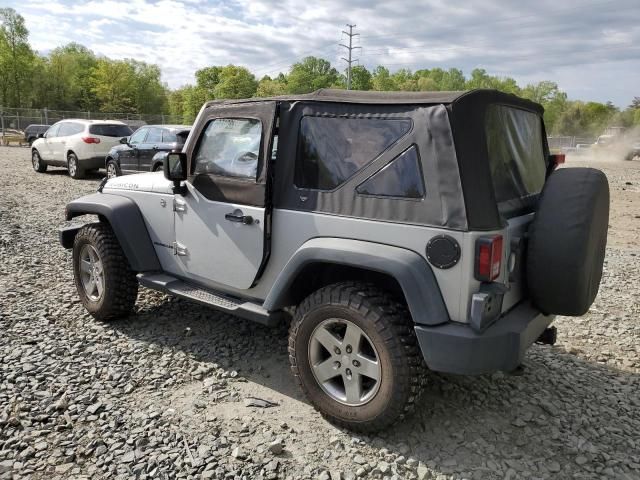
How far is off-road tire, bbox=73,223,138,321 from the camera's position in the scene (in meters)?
4.36

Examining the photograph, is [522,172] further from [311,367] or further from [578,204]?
[311,367]

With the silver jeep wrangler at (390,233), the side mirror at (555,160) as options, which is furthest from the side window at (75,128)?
Result: the side mirror at (555,160)

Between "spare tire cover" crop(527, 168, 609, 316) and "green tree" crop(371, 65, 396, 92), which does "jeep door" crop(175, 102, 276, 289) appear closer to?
"spare tire cover" crop(527, 168, 609, 316)

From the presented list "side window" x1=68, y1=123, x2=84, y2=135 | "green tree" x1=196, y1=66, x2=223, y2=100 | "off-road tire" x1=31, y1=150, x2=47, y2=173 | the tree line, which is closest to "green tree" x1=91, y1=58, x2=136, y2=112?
the tree line

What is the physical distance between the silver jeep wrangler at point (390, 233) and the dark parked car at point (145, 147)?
913 cm

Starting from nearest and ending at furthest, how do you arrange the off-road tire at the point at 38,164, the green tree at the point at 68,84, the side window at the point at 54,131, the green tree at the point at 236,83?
1. the side window at the point at 54,131
2. the off-road tire at the point at 38,164
3. the green tree at the point at 68,84
4. the green tree at the point at 236,83

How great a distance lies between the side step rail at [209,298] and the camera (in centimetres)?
348

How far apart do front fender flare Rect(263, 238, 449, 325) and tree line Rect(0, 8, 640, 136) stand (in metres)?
58.1

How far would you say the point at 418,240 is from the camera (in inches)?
110

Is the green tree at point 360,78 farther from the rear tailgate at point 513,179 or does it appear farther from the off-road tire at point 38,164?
the rear tailgate at point 513,179

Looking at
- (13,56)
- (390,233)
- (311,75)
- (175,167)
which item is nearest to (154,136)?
(175,167)

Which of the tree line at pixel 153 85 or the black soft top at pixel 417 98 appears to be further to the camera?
the tree line at pixel 153 85

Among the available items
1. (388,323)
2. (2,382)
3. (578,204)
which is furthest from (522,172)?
(2,382)

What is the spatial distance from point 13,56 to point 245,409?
70.2 meters
